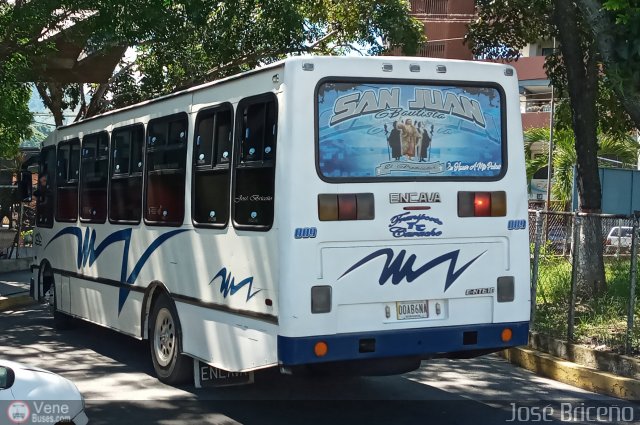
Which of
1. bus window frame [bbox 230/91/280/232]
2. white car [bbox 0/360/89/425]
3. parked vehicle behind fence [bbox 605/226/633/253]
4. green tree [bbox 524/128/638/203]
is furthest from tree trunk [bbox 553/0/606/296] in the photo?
green tree [bbox 524/128/638/203]

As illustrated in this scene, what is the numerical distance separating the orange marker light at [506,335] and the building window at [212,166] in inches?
103

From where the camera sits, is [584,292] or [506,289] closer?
[506,289]

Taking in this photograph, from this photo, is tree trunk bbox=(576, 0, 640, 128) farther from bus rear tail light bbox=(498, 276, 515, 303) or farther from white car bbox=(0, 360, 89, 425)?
white car bbox=(0, 360, 89, 425)

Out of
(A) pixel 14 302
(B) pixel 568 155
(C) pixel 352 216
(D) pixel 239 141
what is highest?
(B) pixel 568 155

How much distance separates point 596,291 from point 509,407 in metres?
4.47

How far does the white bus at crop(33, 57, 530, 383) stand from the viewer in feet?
23.1

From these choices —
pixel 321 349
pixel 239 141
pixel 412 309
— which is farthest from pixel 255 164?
pixel 412 309

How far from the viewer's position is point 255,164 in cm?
752

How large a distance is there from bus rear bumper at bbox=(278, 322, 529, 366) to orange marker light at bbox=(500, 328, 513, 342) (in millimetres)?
21

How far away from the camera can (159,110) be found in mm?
9414

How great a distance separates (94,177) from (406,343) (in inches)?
224

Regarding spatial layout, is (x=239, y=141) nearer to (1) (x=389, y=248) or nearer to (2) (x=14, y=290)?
(1) (x=389, y=248)

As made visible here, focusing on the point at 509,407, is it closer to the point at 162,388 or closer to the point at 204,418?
the point at 204,418

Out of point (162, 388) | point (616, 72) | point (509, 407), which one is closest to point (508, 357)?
point (509, 407)
